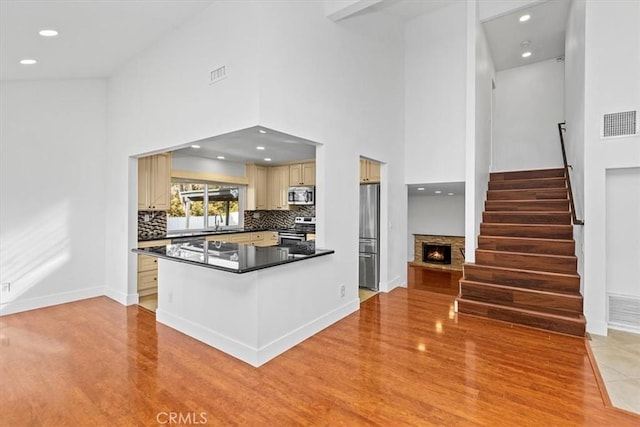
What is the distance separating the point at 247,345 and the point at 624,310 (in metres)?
4.05

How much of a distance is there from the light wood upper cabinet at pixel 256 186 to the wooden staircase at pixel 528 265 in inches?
186

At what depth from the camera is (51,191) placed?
4.35 metres

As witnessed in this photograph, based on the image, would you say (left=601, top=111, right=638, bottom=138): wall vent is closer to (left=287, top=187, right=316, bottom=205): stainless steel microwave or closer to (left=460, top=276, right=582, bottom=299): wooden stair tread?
(left=460, top=276, right=582, bottom=299): wooden stair tread

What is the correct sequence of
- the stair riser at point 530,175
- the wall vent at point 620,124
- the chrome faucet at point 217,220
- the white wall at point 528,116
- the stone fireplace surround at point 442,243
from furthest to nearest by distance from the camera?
the stone fireplace surround at point 442,243, the chrome faucet at point 217,220, the white wall at point 528,116, the stair riser at point 530,175, the wall vent at point 620,124

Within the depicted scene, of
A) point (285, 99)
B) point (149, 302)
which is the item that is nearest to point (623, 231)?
point (285, 99)

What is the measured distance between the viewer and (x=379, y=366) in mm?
2686

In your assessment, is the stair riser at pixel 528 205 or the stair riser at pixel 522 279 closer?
the stair riser at pixel 522 279

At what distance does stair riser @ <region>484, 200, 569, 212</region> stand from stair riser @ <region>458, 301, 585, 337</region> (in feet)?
6.78

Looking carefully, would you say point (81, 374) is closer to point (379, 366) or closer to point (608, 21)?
point (379, 366)

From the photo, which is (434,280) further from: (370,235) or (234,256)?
(234,256)

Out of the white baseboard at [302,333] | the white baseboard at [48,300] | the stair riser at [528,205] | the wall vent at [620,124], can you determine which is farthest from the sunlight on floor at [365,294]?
the white baseboard at [48,300]

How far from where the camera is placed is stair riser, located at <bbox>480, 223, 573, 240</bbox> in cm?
438

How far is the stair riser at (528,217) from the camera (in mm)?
4520

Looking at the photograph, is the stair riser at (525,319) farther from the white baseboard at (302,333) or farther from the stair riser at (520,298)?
the white baseboard at (302,333)
